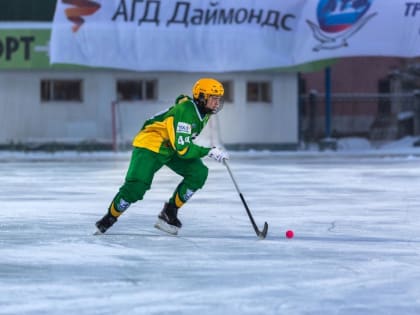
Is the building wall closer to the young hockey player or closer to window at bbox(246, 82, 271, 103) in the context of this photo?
window at bbox(246, 82, 271, 103)

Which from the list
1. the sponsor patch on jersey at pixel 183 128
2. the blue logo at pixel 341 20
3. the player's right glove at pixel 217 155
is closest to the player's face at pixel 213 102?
the sponsor patch on jersey at pixel 183 128

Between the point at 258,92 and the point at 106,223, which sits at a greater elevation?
the point at 106,223

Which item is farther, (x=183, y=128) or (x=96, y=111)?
(x=96, y=111)

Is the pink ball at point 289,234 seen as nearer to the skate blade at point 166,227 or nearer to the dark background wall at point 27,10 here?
the skate blade at point 166,227

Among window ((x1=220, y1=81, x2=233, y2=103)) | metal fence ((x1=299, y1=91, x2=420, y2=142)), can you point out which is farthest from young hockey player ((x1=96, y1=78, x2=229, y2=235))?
metal fence ((x1=299, y1=91, x2=420, y2=142))

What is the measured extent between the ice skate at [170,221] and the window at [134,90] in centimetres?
2295

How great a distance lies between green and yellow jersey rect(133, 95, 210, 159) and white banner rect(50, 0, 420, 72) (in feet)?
70.3

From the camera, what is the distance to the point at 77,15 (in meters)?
32.2

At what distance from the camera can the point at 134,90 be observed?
34.2 metres

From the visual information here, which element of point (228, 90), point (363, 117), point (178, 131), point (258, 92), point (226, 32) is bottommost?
point (363, 117)

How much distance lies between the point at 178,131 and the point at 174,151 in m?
0.44

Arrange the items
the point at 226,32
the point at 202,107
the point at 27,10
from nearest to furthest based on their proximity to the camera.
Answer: the point at 202,107 < the point at 226,32 < the point at 27,10

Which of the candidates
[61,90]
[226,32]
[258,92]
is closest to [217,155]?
[226,32]

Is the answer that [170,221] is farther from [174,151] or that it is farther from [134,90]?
[134,90]
